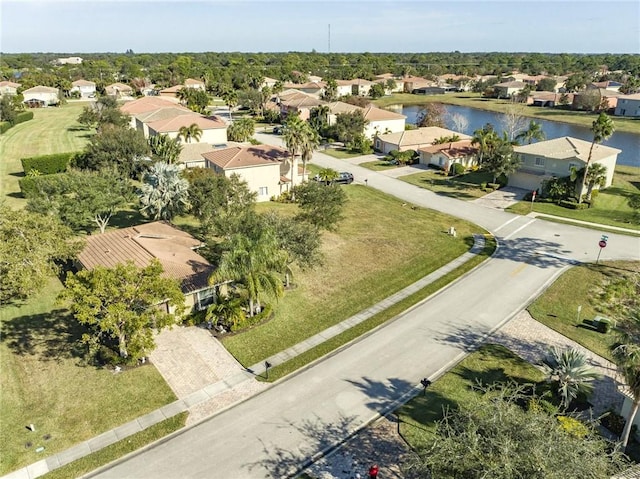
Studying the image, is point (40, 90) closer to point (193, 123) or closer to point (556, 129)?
point (193, 123)

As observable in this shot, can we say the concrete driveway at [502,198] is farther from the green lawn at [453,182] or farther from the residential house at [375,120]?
the residential house at [375,120]

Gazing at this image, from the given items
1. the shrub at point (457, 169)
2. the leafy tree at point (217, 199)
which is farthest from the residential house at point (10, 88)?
the shrub at point (457, 169)

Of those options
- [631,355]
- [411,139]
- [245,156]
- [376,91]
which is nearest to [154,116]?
[245,156]

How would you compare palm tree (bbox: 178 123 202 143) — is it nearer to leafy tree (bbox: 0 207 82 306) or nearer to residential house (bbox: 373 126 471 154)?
residential house (bbox: 373 126 471 154)

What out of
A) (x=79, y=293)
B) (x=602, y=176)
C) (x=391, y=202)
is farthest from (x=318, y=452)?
(x=602, y=176)

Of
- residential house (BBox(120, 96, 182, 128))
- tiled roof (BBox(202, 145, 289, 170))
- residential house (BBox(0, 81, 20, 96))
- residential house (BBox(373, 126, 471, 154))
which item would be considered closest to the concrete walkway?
tiled roof (BBox(202, 145, 289, 170))

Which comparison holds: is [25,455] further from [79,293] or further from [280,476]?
[280,476]
